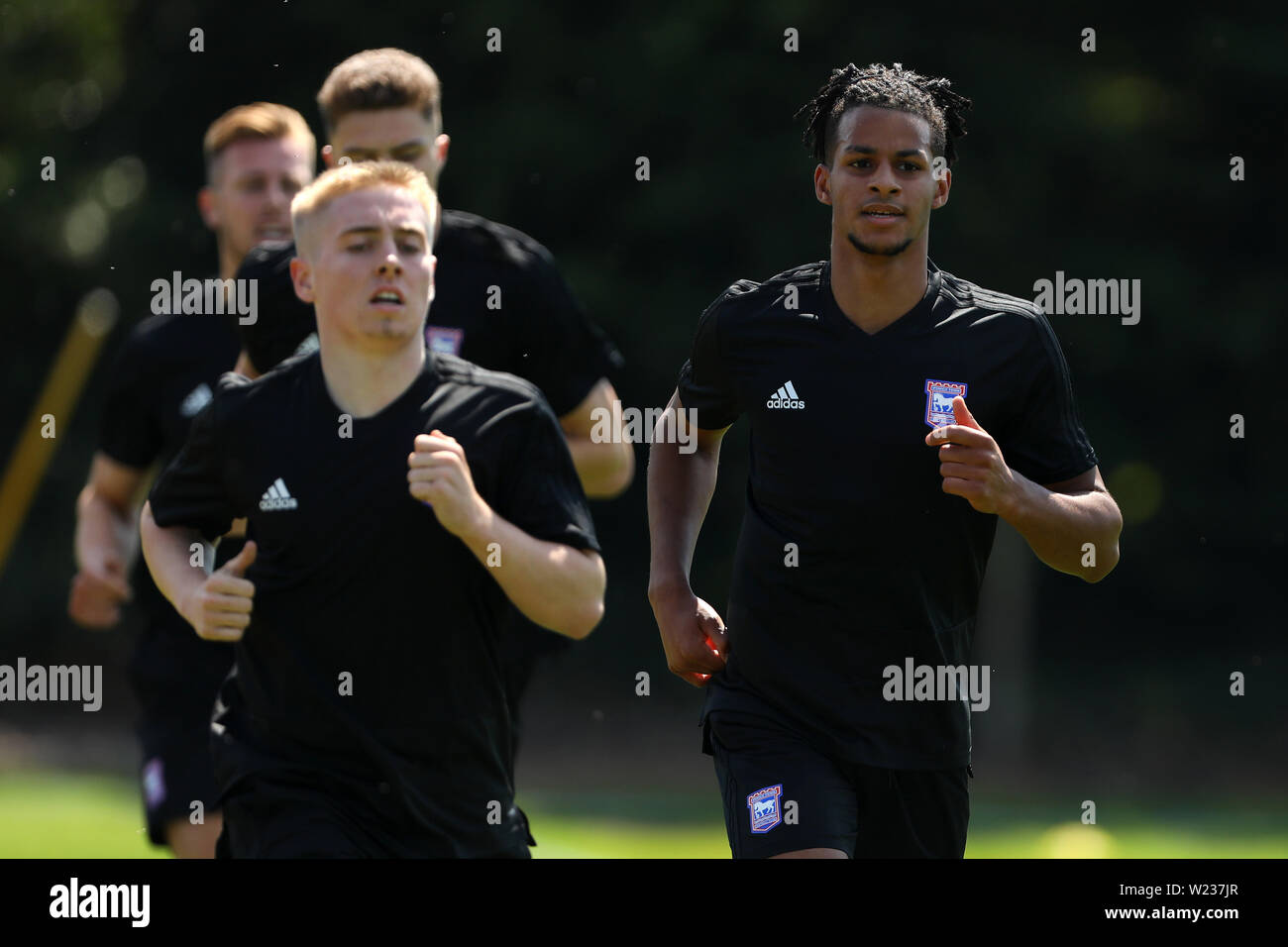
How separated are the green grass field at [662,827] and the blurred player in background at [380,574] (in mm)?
5936

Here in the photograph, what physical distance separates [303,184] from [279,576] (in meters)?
2.74

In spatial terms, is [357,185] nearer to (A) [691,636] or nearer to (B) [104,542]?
(A) [691,636]

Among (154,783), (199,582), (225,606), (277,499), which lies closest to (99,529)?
(154,783)

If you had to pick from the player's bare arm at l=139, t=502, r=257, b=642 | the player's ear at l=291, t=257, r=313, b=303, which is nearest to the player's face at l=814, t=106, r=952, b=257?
the player's ear at l=291, t=257, r=313, b=303

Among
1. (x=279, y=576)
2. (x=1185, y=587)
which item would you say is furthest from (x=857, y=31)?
(x=279, y=576)

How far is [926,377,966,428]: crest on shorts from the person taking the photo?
4613 mm

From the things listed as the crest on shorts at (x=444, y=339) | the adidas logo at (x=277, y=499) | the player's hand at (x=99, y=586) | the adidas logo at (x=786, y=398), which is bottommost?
the adidas logo at (x=277, y=499)

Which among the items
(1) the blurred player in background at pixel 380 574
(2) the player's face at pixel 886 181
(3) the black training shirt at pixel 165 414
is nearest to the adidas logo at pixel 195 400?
(3) the black training shirt at pixel 165 414

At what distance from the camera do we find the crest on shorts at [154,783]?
6.68m

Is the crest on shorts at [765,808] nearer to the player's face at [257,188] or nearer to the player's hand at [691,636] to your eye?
the player's hand at [691,636]

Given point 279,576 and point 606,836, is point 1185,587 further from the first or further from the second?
point 279,576

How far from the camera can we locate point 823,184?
4887mm

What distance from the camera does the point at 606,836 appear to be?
1243 centimetres

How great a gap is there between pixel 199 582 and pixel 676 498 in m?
1.21
